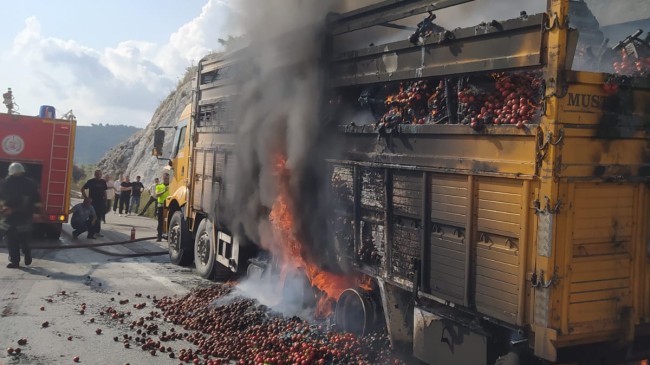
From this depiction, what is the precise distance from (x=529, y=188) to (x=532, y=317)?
94cm

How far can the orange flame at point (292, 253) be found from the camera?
654 centimetres

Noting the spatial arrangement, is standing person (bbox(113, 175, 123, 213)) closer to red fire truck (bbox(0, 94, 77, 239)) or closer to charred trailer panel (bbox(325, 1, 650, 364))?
red fire truck (bbox(0, 94, 77, 239))

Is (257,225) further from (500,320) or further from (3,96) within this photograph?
(3,96)

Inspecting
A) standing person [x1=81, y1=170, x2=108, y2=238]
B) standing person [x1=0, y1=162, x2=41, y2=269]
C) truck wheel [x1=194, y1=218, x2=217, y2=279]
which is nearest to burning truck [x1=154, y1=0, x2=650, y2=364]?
truck wheel [x1=194, y1=218, x2=217, y2=279]

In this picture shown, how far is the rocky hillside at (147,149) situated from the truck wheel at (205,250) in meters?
18.3

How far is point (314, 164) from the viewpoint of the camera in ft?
21.9

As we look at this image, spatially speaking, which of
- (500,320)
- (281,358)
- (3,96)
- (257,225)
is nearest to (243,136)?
Answer: (257,225)

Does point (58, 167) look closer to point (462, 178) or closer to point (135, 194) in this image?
point (135, 194)

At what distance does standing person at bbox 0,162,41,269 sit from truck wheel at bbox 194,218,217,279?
3114mm

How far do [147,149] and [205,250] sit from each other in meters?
23.8

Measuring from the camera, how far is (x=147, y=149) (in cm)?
3195

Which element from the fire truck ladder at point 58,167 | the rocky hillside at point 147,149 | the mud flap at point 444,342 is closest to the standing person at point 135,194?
the rocky hillside at point 147,149

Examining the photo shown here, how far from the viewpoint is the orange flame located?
654 cm

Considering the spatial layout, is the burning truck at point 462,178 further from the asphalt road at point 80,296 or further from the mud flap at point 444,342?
the asphalt road at point 80,296
